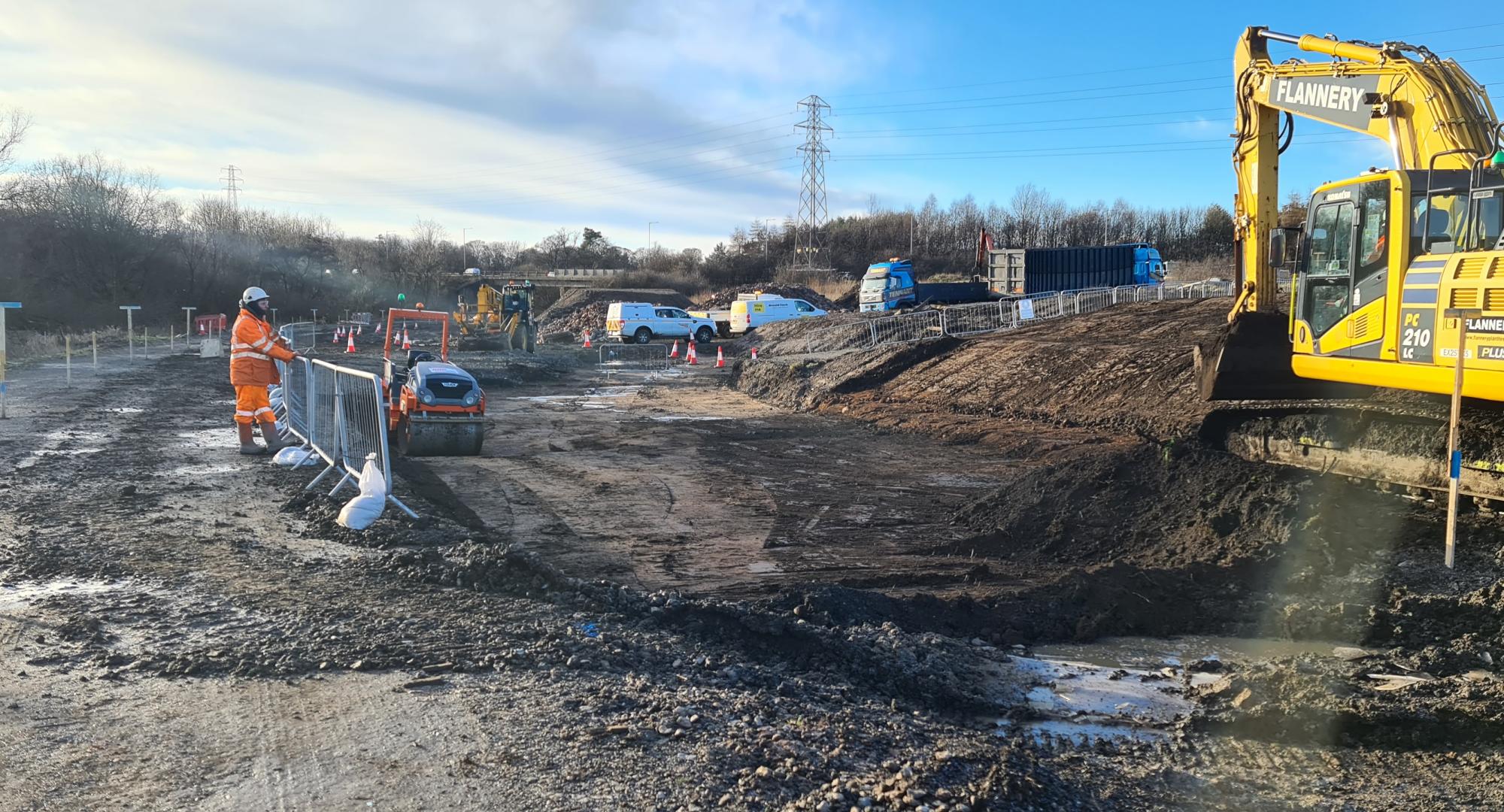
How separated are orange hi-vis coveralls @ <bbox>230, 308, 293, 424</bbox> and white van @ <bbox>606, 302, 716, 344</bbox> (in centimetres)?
2874

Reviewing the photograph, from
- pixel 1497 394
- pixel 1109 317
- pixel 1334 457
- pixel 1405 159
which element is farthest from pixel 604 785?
pixel 1109 317

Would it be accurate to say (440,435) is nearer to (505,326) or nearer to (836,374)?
(836,374)

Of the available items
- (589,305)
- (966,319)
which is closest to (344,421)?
(966,319)

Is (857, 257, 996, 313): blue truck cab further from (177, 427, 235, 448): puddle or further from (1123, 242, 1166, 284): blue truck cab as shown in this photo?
(177, 427, 235, 448): puddle

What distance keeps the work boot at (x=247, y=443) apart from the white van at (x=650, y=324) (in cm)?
2835

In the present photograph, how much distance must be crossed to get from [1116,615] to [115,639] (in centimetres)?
635

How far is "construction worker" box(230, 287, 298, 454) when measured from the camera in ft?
39.2

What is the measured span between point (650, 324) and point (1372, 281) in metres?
33.5

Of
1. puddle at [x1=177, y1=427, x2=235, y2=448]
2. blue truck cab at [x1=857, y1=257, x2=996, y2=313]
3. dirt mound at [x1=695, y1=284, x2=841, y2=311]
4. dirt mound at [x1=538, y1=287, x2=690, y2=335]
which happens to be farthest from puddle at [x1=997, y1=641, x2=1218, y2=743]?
dirt mound at [x1=538, y1=287, x2=690, y2=335]

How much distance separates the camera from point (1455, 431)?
24.8 ft

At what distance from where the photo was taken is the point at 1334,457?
9.56 meters

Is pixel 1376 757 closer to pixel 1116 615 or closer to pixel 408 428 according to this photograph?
pixel 1116 615

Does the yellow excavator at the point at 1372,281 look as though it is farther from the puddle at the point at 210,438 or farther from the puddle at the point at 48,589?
the puddle at the point at 210,438

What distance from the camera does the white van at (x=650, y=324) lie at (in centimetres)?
4106
